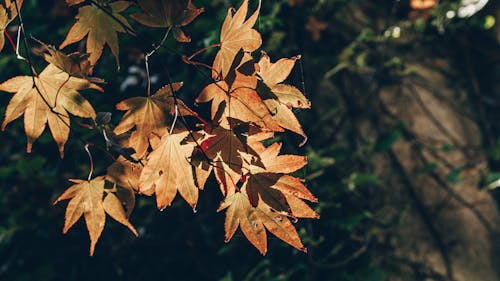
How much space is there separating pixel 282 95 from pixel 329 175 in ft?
3.75

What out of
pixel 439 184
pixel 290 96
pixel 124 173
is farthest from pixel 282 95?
pixel 439 184

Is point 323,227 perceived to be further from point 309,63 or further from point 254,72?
point 254,72

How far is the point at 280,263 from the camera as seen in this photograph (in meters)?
1.63

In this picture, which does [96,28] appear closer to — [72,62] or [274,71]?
[72,62]

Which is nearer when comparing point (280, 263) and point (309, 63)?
point (280, 263)

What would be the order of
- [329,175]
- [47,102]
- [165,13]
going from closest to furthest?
[165,13], [47,102], [329,175]

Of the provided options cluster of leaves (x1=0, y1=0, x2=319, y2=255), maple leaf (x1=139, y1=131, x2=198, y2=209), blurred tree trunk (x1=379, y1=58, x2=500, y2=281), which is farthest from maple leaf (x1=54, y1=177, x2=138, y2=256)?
blurred tree trunk (x1=379, y1=58, x2=500, y2=281)

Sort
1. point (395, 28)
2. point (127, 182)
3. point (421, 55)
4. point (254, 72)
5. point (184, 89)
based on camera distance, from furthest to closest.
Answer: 1. point (421, 55)
2. point (395, 28)
3. point (184, 89)
4. point (127, 182)
5. point (254, 72)

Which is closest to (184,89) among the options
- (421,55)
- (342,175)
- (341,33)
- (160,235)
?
(160,235)

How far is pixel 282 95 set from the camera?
0.71m

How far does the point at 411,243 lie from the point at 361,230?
244mm

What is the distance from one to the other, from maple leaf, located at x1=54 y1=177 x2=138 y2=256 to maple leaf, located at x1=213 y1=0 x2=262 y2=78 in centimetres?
32

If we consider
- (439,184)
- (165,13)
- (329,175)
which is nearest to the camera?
(165,13)

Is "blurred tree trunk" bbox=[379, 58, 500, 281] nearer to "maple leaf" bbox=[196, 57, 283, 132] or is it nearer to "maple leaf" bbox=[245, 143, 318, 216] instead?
"maple leaf" bbox=[245, 143, 318, 216]
